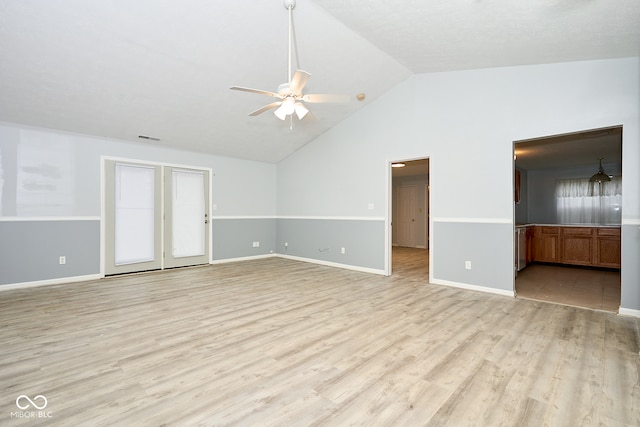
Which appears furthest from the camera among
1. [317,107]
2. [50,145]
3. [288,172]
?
[288,172]

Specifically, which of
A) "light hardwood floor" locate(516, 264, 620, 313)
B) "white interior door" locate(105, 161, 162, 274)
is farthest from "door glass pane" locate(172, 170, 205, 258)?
"light hardwood floor" locate(516, 264, 620, 313)

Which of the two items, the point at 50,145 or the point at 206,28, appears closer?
the point at 206,28

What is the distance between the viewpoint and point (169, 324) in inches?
121

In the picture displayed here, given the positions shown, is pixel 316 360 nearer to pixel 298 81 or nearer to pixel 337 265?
pixel 298 81

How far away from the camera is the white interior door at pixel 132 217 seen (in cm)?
525

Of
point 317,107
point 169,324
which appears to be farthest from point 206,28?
point 169,324

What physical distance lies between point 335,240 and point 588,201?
237 inches

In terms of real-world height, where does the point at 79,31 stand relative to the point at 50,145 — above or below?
above

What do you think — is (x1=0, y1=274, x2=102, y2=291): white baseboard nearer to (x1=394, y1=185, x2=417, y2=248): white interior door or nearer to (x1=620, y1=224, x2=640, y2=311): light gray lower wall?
(x1=620, y1=224, x2=640, y2=311): light gray lower wall

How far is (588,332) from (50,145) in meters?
7.48

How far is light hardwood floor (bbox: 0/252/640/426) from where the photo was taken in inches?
68.3

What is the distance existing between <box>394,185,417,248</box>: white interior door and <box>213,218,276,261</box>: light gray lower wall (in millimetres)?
4822

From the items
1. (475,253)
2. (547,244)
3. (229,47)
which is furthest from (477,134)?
(547,244)

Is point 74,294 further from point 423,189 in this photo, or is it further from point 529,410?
point 423,189
